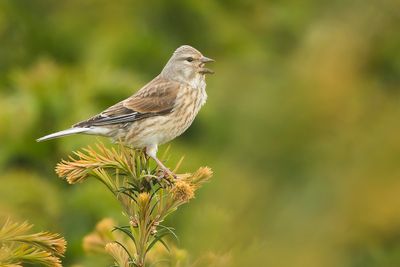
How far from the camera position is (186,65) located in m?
4.88

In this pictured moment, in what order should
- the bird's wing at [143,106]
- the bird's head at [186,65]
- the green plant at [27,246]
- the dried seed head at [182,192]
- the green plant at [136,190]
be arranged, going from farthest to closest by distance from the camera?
the bird's head at [186,65], the bird's wing at [143,106], the dried seed head at [182,192], the green plant at [136,190], the green plant at [27,246]

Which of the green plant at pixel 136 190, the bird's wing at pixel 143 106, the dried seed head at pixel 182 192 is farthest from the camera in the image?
the bird's wing at pixel 143 106

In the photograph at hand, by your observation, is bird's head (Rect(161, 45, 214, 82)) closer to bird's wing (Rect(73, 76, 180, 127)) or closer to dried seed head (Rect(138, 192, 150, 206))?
bird's wing (Rect(73, 76, 180, 127))

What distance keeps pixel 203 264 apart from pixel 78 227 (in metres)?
5.22

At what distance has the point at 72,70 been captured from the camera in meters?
8.50

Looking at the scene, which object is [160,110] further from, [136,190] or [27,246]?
[27,246]

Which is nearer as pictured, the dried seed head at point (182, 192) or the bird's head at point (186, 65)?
the dried seed head at point (182, 192)

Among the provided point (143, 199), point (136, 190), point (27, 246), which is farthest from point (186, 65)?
point (27, 246)

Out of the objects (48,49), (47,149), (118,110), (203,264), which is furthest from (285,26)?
(203,264)

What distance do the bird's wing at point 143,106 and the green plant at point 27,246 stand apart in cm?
263

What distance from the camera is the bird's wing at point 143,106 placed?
176 inches

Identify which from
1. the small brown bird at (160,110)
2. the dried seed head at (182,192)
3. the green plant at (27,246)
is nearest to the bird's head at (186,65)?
the small brown bird at (160,110)

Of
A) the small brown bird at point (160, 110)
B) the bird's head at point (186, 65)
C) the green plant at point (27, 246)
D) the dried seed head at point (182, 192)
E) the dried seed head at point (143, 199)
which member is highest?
the bird's head at point (186, 65)

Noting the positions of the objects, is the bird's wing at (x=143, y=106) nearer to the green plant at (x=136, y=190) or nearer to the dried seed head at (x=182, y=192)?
the green plant at (x=136, y=190)
